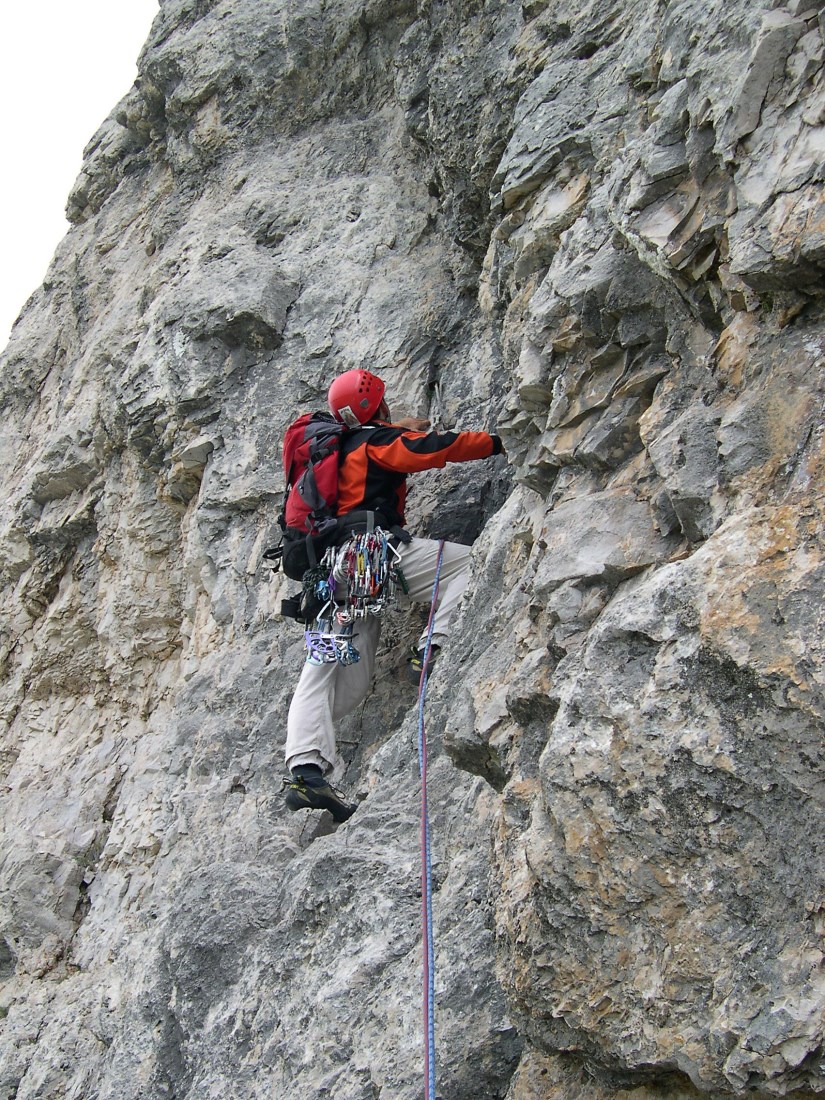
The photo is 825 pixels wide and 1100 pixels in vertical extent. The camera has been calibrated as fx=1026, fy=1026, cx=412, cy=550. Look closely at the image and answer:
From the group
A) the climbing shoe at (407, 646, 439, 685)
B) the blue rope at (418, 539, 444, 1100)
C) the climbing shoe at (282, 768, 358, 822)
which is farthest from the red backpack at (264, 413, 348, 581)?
the climbing shoe at (282, 768, 358, 822)

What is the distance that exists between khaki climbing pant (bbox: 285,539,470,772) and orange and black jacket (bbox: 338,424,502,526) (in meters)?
0.38

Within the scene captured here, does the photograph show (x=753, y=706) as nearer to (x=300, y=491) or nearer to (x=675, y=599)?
(x=675, y=599)

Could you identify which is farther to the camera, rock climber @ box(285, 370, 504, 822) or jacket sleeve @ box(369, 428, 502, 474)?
jacket sleeve @ box(369, 428, 502, 474)

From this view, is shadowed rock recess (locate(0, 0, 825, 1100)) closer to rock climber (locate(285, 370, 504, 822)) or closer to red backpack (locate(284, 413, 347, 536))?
rock climber (locate(285, 370, 504, 822))

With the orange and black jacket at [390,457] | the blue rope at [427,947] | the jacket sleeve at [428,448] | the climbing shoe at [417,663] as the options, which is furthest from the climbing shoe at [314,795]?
the jacket sleeve at [428,448]

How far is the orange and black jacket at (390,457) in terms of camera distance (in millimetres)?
6371

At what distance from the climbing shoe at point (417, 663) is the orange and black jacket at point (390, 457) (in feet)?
2.89

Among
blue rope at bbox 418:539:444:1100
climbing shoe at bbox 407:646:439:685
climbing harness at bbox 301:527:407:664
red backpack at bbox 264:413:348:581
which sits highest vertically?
red backpack at bbox 264:413:348:581

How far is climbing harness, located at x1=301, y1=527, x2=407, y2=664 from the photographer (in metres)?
6.34

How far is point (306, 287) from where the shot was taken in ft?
30.4

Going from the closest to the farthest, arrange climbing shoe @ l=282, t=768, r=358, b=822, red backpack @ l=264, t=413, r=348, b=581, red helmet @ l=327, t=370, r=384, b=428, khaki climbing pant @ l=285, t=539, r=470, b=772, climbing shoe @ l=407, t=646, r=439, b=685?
climbing shoe @ l=282, t=768, r=358, b=822 → khaki climbing pant @ l=285, t=539, r=470, b=772 → climbing shoe @ l=407, t=646, r=439, b=685 → red backpack @ l=264, t=413, r=348, b=581 → red helmet @ l=327, t=370, r=384, b=428

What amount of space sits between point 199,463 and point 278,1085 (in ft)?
18.1

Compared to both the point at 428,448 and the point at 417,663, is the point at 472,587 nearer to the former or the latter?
the point at 417,663

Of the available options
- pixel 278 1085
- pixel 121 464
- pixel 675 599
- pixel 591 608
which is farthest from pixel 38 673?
pixel 675 599
